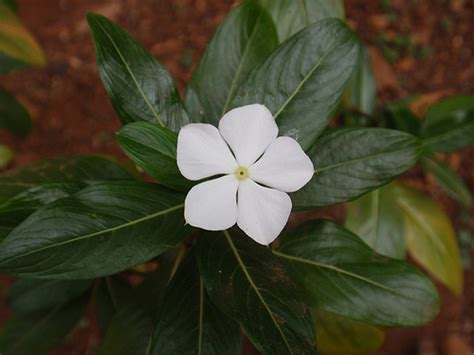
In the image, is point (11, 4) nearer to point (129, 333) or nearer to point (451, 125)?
point (129, 333)

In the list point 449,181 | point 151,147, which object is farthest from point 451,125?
point 151,147

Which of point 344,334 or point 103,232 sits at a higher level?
point 103,232

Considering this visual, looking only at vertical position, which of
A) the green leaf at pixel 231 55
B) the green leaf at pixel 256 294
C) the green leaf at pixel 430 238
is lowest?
the green leaf at pixel 430 238

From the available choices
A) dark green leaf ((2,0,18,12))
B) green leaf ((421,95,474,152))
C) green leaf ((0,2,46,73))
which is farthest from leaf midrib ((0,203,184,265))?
dark green leaf ((2,0,18,12))

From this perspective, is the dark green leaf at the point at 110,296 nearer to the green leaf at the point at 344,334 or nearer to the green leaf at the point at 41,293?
the green leaf at the point at 41,293

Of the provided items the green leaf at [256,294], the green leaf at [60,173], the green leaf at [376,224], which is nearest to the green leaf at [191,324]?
the green leaf at [256,294]

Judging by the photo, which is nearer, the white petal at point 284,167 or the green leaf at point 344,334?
the white petal at point 284,167
